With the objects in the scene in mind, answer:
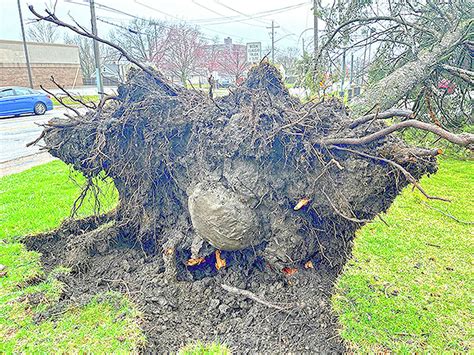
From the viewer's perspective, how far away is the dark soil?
8.54 feet

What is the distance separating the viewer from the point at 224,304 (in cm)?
292

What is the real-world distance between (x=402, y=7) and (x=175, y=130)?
4.15 m

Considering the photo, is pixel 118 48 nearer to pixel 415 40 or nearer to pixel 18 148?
pixel 415 40

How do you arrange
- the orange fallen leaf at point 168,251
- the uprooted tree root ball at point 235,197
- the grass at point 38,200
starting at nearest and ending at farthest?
the uprooted tree root ball at point 235,197 → the orange fallen leaf at point 168,251 → the grass at point 38,200

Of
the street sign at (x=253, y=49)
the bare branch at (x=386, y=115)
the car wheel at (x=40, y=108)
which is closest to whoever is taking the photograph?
the bare branch at (x=386, y=115)

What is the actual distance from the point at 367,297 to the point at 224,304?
1.36 metres

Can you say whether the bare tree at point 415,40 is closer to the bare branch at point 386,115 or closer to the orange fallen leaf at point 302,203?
the bare branch at point 386,115

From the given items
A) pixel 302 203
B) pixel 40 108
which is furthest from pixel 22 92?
pixel 302 203

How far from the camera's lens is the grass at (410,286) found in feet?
9.08

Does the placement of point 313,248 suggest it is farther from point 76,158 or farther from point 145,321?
point 76,158

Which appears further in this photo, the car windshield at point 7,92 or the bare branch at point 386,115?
the car windshield at point 7,92

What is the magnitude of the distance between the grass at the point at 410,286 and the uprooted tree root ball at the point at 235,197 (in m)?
0.41

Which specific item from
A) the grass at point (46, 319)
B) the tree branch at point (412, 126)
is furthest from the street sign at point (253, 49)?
the tree branch at point (412, 126)

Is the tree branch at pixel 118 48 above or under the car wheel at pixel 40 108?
above
